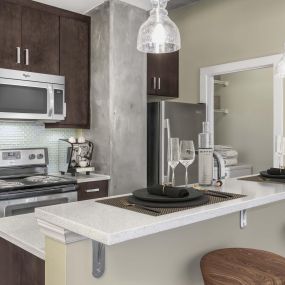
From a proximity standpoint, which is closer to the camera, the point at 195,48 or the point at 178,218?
the point at 178,218

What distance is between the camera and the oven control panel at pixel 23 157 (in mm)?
3109

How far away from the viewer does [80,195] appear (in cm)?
310

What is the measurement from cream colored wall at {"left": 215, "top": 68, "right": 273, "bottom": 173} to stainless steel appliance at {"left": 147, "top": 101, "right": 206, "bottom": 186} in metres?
0.83

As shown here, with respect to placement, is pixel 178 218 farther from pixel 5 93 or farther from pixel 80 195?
pixel 5 93

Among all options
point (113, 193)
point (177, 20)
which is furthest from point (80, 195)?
point (177, 20)

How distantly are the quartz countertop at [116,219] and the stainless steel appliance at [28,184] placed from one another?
1447 millimetres

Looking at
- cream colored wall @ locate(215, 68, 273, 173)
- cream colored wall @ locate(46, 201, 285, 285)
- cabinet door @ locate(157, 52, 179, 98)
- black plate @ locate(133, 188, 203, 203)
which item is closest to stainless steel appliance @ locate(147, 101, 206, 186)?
cabinet door @ locate(157, 52, 179, 98)

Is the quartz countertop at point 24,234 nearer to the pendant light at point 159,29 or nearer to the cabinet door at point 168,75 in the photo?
the pendant light at point 159,29

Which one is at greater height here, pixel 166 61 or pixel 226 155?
pixel 166 61

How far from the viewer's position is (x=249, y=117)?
4.43 meters

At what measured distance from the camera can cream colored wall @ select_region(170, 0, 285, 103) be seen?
12.0ft

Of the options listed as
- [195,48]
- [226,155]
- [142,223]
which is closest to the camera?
[142,223]

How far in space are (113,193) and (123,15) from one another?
5.69 ft

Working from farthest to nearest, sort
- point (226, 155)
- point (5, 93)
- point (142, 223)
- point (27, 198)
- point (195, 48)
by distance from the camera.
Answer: point (195, 48) → point (226, 155) → point (5, 93) → point (27, 198) → point (142, 223)
